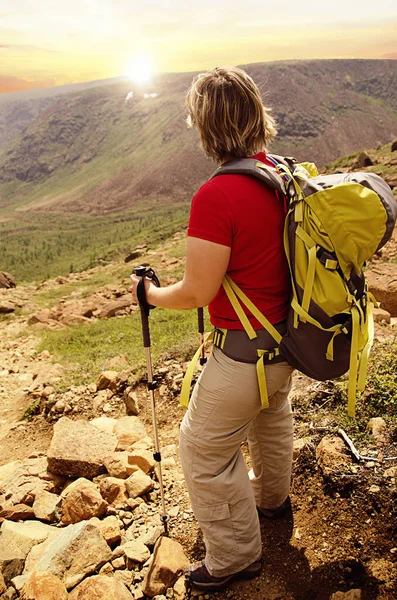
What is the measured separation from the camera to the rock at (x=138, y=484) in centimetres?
385

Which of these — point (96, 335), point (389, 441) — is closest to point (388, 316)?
point (389, 441)

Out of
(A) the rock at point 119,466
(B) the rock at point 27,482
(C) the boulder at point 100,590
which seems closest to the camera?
(C) the boulder at point 100,590

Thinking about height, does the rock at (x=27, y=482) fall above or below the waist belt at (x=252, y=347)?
below

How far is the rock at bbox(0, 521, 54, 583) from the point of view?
125 inches

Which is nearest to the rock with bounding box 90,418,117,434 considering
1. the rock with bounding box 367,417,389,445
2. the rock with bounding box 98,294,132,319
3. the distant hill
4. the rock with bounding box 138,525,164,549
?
the rock with bounding box 138,525,164,549

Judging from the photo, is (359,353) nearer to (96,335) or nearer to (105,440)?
(105,440)

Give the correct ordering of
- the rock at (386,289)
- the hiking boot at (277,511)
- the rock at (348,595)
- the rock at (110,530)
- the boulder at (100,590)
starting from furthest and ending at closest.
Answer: the rock at (386,289)
the rock at (110,530)
the hiking boot at (277,511)
the boulder at (100,590)
the rock at (348,595)

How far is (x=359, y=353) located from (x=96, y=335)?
8.07 metres

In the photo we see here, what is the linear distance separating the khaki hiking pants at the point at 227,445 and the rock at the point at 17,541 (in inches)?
54.2

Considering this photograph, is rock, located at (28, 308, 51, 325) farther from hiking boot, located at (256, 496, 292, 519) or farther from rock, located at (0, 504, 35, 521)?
hiking boot, located at (256, 496, 292, 519)

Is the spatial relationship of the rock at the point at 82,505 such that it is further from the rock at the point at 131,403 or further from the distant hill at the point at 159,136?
the distant hill at the point at 159,136

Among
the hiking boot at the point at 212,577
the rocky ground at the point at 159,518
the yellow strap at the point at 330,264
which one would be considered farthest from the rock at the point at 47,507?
the yellow strap at the point at 330,264

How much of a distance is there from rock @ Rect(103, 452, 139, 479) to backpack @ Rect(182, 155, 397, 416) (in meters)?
2.24

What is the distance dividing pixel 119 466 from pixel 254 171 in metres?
3.05
